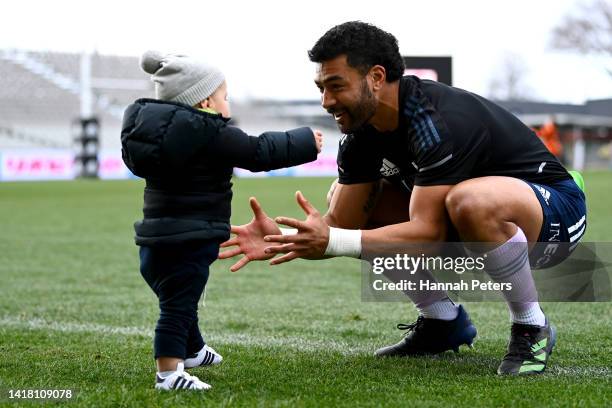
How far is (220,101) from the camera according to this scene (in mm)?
3236

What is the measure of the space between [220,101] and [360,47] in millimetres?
535

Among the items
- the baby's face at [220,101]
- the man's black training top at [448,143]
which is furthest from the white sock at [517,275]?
the baby's face at [220,101]

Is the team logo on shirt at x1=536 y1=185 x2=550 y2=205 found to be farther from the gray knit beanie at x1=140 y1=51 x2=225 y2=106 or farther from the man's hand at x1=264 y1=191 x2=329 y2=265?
the gray knit beanie at x1=140 y1=51 x2=225 y2=106

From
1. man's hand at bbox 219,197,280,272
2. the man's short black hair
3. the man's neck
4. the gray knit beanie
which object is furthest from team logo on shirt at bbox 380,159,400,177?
the gray knit beanie

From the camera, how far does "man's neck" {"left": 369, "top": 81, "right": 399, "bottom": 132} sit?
3320 millimetres

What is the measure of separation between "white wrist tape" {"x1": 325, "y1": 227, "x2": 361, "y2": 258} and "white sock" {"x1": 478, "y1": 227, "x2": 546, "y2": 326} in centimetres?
49

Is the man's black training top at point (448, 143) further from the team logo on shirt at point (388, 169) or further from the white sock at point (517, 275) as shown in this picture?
the white sock at point (517, 275)

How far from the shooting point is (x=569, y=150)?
56.4 metres

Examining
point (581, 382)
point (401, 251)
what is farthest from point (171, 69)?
point (581, 382)

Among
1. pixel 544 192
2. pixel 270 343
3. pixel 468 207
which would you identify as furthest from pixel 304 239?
pixel 270 343

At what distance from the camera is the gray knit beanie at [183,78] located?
3.14 m

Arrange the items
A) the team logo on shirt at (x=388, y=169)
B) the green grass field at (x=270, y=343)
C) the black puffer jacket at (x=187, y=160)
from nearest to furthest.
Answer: the green grass field at (x=270, y=343) < the black puffer jacket at (x=187, y=160) < the team logo on shirt at (x=388, y=169)

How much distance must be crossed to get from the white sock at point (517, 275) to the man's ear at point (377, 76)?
2.38ft

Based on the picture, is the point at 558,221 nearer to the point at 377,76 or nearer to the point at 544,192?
the point at 544,192
